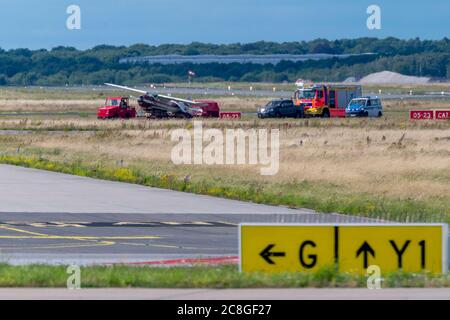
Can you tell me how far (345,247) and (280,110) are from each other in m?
65.6

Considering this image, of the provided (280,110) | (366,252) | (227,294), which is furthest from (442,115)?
(227,294)

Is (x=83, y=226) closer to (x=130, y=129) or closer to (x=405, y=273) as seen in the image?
(x=405, y=273)

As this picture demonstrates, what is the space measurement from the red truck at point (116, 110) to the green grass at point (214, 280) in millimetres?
68153

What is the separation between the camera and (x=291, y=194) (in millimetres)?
33219

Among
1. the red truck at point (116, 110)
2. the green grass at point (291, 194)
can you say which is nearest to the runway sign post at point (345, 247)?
the green grass at point (291, 194)

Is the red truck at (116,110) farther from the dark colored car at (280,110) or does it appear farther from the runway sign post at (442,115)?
the runway sign post at (442,115)

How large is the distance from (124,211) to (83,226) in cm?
363

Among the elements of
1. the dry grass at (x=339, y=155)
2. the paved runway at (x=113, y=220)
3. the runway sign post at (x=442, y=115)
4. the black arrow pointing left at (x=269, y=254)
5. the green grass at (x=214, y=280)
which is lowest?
the runway sign post at (x=442, y=115)

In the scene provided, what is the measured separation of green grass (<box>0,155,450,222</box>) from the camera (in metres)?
28.0

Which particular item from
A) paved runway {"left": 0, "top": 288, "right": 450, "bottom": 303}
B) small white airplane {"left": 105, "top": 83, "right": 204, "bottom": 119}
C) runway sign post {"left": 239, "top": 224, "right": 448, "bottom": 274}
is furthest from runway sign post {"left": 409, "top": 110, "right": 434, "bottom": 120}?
paved runway {"left": 0, "top": 288, "right": 450, "bottom": 303}

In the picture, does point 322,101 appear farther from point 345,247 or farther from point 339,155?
point 345,247

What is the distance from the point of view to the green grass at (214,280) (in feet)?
51.2

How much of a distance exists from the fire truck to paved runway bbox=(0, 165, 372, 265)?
4747 centimetres

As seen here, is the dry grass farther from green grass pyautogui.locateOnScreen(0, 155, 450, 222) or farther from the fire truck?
the fire truck
